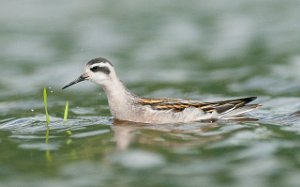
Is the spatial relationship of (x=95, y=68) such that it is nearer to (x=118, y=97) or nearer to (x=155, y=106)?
(x=118, y=97)

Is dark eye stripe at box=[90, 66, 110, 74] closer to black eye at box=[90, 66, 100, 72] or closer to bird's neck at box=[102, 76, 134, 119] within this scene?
black eye at box=[90, 66, 100, 72]

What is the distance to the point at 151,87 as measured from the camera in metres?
19.2

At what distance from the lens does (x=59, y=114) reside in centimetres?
1647

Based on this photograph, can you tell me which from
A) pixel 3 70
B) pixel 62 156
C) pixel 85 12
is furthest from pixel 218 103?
pixel 85 12

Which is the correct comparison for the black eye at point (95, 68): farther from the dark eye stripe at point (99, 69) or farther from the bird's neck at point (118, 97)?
the bird's neck at point (118, 97)

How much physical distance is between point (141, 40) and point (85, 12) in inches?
148

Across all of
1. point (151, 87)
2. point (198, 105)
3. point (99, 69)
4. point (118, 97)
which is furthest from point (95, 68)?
point (151, 87)

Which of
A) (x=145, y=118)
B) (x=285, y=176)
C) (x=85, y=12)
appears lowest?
(x=285, y=176)

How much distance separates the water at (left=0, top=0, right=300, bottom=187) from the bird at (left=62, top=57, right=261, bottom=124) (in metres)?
0.24

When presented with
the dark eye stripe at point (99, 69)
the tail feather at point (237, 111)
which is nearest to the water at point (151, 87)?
the tail feather at point (237, 111)

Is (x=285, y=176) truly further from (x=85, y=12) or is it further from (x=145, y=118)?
(x=85, y=12)

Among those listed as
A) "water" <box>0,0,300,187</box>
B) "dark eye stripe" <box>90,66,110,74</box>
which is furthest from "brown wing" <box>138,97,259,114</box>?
"dark eye stripe" <box>90,66,110,74</box>

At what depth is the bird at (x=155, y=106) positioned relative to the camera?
15.2m

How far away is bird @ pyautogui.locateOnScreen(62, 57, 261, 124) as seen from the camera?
15172mm
